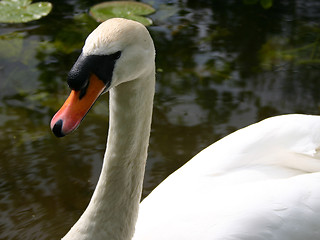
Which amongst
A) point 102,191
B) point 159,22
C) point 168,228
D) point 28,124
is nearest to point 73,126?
point 102,191

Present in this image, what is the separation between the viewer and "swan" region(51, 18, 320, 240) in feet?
5.57

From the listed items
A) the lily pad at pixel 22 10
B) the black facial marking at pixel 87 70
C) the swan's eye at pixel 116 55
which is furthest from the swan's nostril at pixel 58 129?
the lily pad at pixel 22 10

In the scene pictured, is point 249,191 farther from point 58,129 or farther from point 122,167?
point 58,129

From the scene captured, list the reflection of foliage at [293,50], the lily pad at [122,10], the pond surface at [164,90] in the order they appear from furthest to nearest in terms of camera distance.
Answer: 1. the lily pad at [122,10]
2. the reflection of foliage at [293,50]
3. the pond surface at [164,90]

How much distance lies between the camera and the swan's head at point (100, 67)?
64.8 inches

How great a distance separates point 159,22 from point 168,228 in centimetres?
291

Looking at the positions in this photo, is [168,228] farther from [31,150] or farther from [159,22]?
[159,22]

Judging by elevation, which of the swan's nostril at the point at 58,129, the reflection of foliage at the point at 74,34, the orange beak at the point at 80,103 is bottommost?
the reflection of foliage at the point at 74,34

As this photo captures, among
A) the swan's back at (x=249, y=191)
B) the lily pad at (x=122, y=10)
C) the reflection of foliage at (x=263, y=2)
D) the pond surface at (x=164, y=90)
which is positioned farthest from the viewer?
the reflection of foliage at (x=263, y=2)

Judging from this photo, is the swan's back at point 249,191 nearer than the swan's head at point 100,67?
No

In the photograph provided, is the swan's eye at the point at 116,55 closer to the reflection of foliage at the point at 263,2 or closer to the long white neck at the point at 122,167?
the long white neck at the point at 122,167

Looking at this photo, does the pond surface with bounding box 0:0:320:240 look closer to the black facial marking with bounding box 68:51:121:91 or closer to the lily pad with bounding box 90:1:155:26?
the lily pad with bounding box 90:1:155:26

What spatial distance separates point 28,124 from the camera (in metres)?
3.66

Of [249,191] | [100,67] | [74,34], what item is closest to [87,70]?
[100,67]
